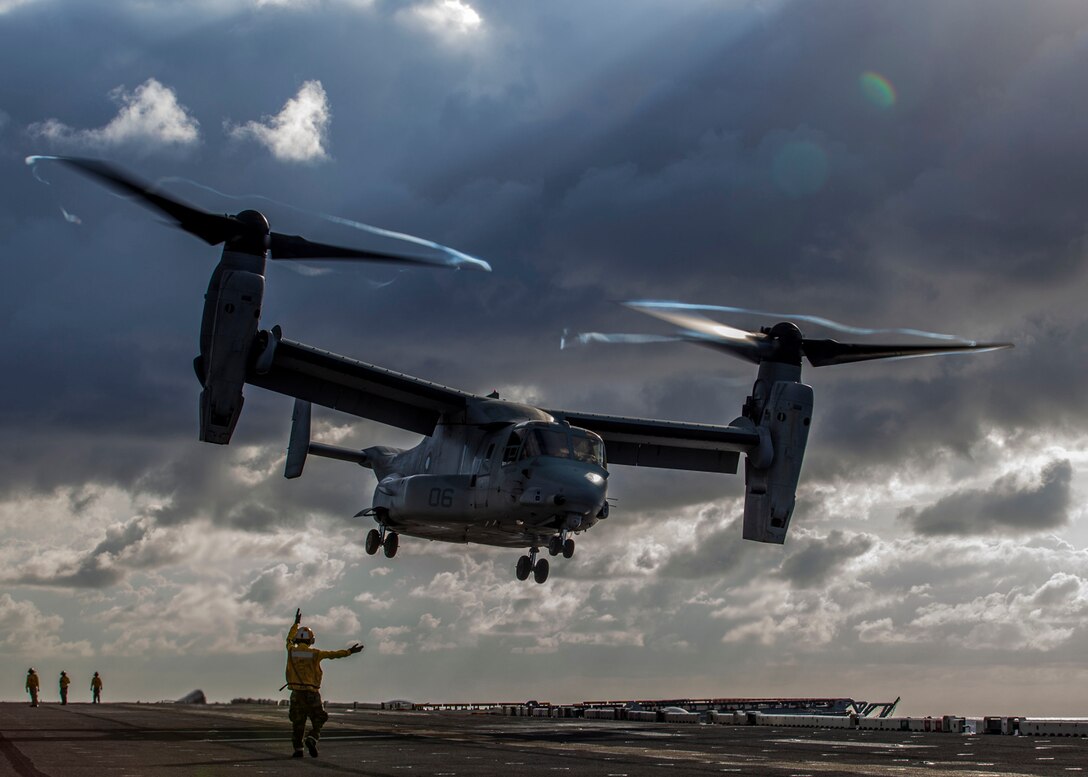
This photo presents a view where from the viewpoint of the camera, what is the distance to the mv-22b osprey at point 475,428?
94.5 ft

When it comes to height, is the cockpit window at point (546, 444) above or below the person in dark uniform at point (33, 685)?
above

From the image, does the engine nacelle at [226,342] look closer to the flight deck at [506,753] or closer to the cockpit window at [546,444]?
the cockpit window at [546,444]

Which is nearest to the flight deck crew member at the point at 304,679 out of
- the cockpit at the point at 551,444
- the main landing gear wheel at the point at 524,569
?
the cockpit at the point at 551,444

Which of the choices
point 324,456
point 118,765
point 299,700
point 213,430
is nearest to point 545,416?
point 213,430

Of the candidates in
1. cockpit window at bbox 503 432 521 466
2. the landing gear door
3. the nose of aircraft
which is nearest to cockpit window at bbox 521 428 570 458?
cockpit window at bbox 503 432 521 466

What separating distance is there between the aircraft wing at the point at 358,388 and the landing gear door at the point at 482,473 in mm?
2322

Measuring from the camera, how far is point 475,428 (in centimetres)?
3375

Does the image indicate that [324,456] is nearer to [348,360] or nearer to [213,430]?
[348,360]

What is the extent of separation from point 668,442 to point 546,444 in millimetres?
10944

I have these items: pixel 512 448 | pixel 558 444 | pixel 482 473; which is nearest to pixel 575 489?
pixel 558 444

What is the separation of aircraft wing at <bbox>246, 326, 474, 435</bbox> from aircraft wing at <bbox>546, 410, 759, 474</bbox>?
3863mm

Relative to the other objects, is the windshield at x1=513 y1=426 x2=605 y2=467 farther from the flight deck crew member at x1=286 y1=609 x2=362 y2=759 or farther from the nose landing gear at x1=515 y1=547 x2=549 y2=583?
the flight deck crew member at x1=286 y1=609 x2=362 y2=759

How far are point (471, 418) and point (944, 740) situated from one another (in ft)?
52.4

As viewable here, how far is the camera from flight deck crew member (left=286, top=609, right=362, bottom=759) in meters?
15.9
